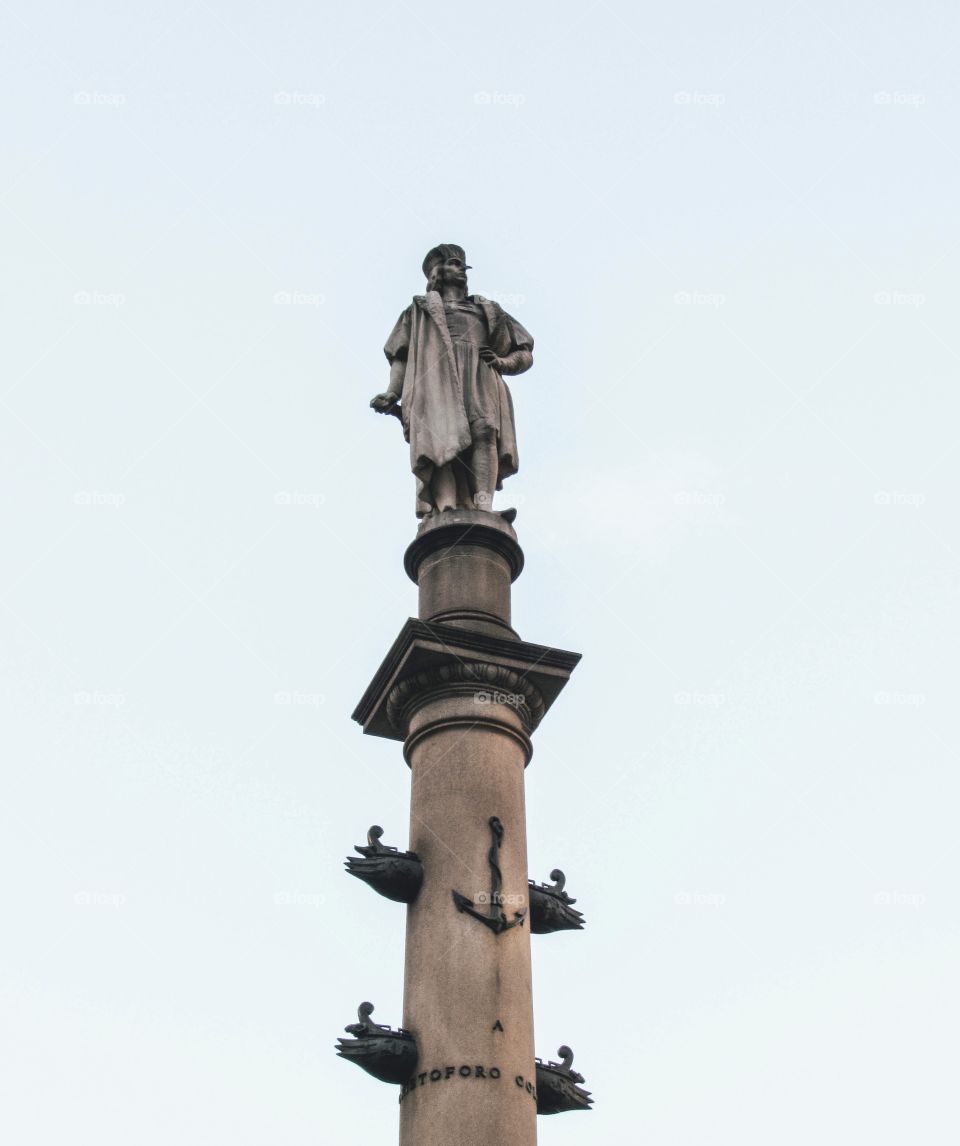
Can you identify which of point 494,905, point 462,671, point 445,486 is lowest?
point 494,905

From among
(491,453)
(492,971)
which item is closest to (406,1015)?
(492,971)

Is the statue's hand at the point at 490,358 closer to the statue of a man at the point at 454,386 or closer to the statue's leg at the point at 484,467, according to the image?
the statue of a man at the point at 454,386

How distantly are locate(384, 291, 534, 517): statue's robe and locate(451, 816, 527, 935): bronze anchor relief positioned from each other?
3.71 meters

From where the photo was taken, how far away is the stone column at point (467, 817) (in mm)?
11242

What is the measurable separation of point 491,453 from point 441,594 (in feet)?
5.30

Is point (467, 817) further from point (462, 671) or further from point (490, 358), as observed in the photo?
point (490, 358)

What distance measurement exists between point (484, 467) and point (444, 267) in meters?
2.48

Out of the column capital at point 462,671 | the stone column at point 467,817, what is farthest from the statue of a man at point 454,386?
the column capital at point 462,671

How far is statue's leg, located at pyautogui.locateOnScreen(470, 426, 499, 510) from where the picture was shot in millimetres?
14727

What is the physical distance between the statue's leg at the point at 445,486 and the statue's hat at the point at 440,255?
99.0 inches

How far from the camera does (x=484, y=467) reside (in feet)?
48.5

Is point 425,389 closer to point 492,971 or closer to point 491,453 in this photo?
point 491,453

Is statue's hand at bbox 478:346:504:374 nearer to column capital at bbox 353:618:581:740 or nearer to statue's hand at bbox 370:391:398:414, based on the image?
statue's hand at bbox 370:391:398:414

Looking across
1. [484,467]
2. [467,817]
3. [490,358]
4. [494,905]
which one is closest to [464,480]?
[484,467]
